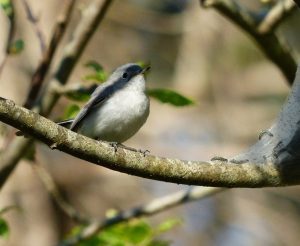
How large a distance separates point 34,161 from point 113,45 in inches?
176

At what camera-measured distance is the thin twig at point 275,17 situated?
3.71 meters

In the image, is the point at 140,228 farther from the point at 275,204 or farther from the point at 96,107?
the point at 275,204

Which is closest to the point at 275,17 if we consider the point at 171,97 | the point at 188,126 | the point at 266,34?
the point at 266,34

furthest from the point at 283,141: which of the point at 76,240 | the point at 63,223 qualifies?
the point at 63,223

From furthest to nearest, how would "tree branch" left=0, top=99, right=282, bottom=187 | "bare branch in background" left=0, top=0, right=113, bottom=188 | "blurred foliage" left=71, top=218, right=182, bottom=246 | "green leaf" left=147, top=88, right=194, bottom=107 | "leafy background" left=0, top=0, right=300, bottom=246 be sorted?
"leafy background" left=0, top=0, right=300, bottom=246, "bare branch in background" left=0, top=0, right=113, bottom=188, "blurred foliage" left=71, top=218, right=182, bottom=246, "green leaf" left=147, top=88, right=194, bottom=107, "tree branch" left=0, top=99, right=282, bottom=187

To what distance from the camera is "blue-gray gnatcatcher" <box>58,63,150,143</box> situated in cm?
362

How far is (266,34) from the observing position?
378 centimetres

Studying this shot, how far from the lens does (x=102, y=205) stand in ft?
22.9

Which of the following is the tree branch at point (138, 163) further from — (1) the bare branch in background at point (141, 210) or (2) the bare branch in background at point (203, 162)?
(1) the bare branch in background at point (141, 210)

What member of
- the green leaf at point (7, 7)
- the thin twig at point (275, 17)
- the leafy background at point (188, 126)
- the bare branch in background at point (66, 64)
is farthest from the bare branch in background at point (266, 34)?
the leafy background at point (188, 126)

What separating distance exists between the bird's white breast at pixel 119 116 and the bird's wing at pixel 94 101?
27 millimetres

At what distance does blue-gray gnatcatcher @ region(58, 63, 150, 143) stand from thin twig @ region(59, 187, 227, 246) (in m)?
0.37

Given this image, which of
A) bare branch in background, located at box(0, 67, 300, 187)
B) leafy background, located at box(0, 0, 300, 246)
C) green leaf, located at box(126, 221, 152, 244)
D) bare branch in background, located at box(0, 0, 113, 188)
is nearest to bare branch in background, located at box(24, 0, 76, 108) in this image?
bare branch in background, located at box(0, 0, 113, 188)

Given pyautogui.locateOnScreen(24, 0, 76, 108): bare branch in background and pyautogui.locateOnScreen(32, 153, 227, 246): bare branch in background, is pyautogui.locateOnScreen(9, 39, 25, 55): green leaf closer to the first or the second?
pyautogui.locateOnScreen(24, 0, 76, 108): bare branch in background
